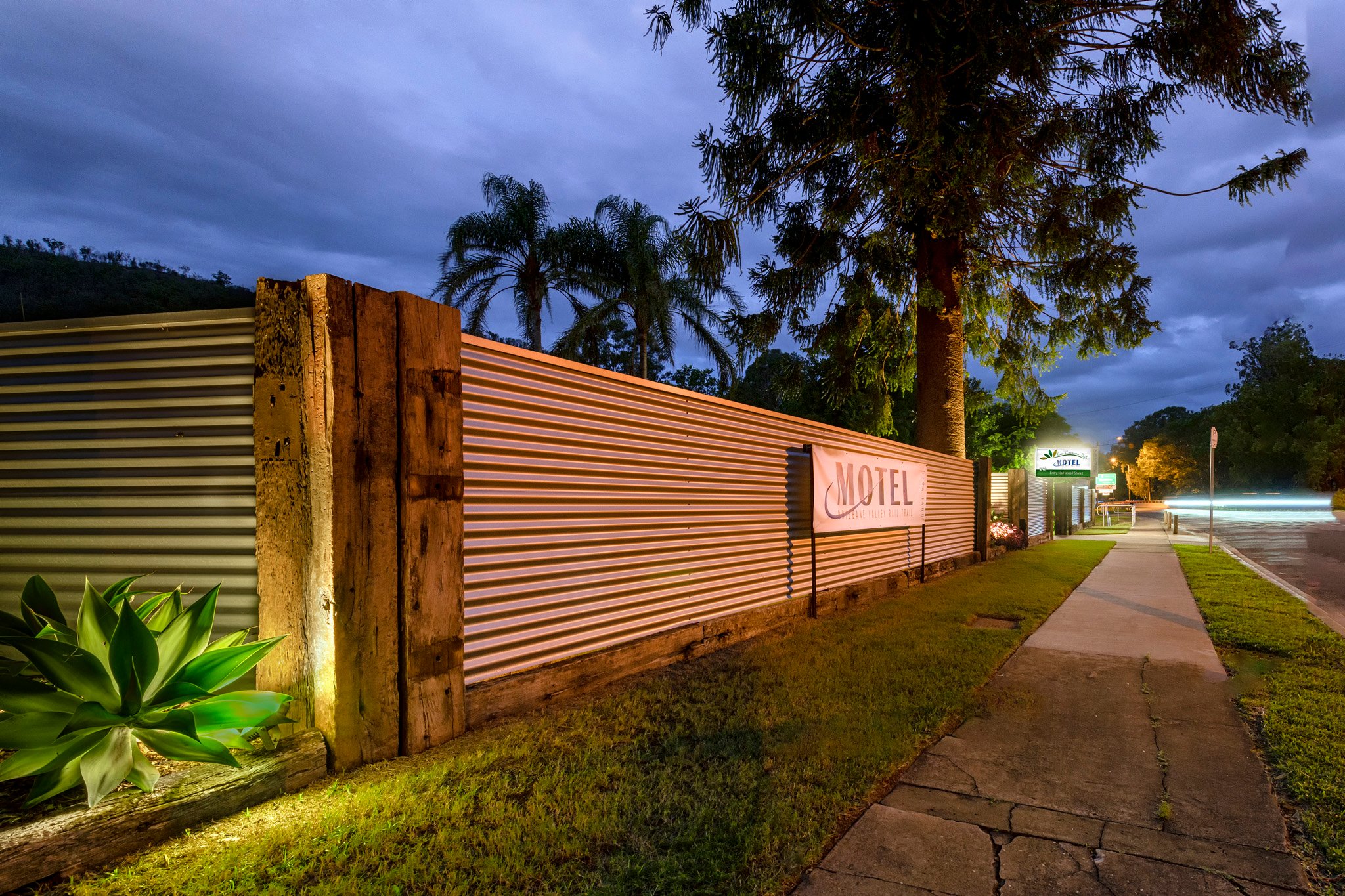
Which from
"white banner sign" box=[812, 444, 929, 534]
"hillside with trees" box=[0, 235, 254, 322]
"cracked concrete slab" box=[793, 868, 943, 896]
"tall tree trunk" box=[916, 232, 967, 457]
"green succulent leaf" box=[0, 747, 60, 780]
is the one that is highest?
"hillside with trees" box=[0, 235, 254, 322]

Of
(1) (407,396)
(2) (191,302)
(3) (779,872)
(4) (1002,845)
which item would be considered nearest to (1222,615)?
(4) (1002,845)

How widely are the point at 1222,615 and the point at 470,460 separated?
835 cm

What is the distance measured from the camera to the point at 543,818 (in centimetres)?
269

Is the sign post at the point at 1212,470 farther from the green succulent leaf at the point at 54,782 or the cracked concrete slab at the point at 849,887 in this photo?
the green succulent leaf at the point at 54,782

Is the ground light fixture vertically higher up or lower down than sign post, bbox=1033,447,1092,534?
lower down

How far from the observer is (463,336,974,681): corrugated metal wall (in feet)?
12.6

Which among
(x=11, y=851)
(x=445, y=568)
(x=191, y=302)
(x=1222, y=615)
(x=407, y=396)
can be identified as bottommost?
(x=1222, y=615)

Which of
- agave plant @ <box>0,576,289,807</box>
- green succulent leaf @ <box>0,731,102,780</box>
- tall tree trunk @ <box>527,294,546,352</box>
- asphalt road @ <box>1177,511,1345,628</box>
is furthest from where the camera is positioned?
tall tree trunk @ <box>527,294,546,352</box>

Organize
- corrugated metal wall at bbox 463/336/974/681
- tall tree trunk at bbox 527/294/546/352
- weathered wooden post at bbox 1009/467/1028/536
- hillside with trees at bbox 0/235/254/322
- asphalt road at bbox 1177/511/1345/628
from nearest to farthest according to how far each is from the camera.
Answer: corrugated metal wall at bbox 463/336/974/681 < asphalt road at bbox 1177/511/1345/628 < weathered wooden post at bbox 1009/467/1028/536 < tall tree trunk at bbox 527/294/546/352 < hillside with trees at bbox 0/235/254/322

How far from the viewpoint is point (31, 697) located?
2.45 meters

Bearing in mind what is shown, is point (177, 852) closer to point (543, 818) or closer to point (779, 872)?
point (543, 818)

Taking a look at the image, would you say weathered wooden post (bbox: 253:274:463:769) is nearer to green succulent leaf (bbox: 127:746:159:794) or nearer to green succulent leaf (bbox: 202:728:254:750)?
green succulent leaf (bbox: 202:728:254:750)

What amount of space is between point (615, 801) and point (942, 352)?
1298cm

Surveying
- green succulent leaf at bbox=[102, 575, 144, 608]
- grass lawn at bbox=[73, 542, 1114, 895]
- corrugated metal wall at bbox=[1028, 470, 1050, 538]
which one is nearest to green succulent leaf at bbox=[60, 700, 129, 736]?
grass lawn at bbox=[73, 542, 1114, 895]
